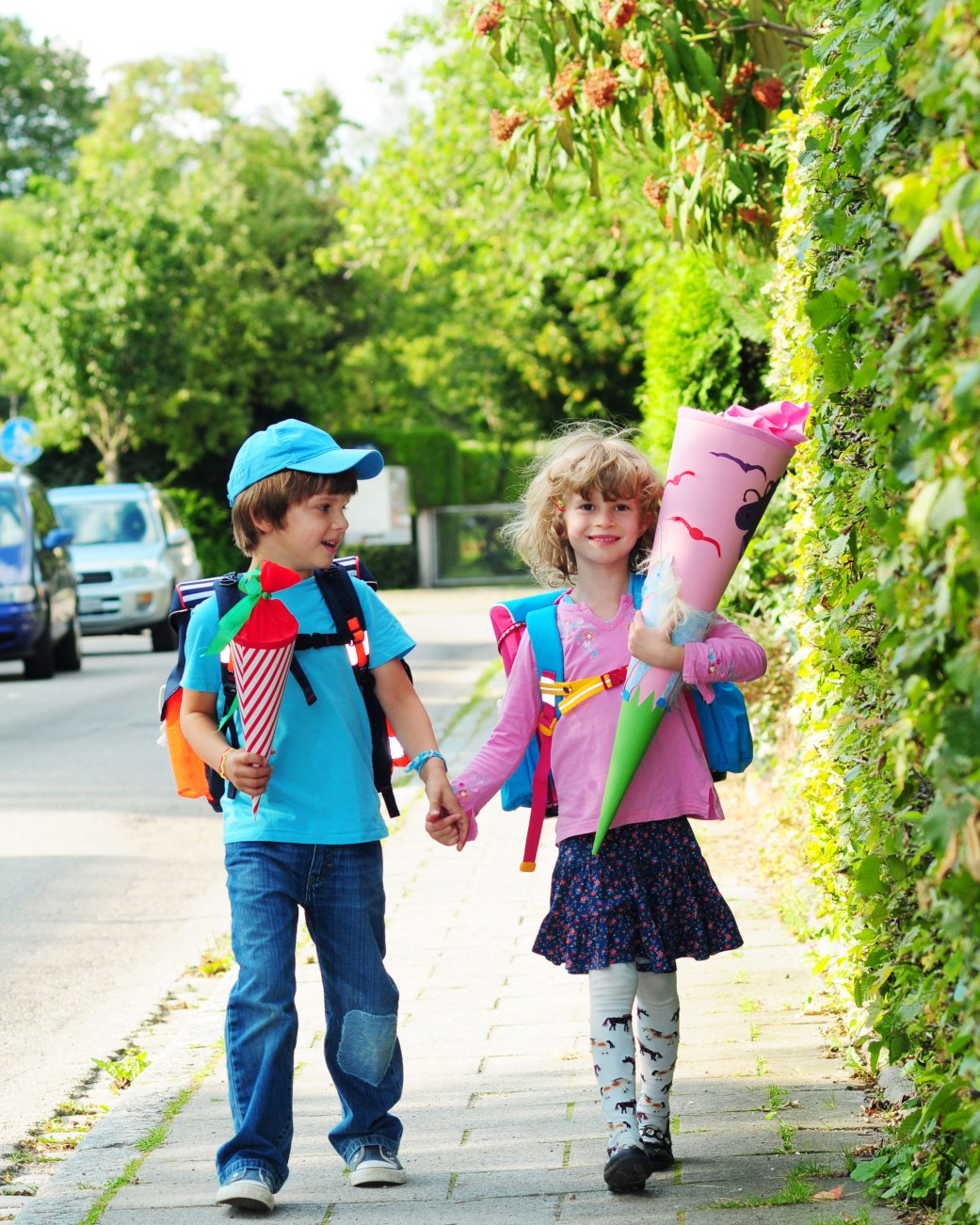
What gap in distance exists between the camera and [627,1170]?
3.71 metres

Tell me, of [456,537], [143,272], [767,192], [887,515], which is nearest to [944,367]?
[887,515]

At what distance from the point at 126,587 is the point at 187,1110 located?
56.8 feet

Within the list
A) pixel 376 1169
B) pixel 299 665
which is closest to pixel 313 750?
pixel 299 665

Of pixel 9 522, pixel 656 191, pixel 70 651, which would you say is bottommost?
pixel 70 651

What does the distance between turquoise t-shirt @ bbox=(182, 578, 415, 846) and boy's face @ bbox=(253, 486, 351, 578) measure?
83 mm

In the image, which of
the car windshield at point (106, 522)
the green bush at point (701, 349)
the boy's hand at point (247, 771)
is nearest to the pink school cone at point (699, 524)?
the boy's hand at point (247, 771)

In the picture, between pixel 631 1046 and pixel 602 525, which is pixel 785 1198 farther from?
pixel 602 525

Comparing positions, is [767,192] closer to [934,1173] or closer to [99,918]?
[99,918]

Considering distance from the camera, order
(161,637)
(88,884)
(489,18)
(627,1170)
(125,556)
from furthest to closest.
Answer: (161,637) < (125,556) < (88,884) < (489,18) < (627,1170)

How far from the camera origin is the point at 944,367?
238 centimetres

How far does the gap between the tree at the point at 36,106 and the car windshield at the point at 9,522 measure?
54828mm

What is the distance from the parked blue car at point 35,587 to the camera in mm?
17375

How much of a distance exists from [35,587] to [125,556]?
4334 millimetres

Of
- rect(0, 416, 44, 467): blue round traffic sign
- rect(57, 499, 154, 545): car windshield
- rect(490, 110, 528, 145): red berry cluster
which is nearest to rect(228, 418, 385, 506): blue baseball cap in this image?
rect(490, 110, 528, 145): red berry cluster
